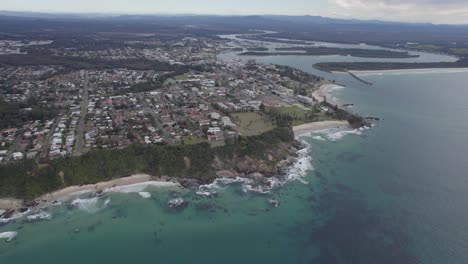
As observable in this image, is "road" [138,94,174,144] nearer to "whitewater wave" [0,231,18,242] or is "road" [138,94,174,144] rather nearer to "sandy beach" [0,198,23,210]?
"sandy beach" [0,198,23,210]

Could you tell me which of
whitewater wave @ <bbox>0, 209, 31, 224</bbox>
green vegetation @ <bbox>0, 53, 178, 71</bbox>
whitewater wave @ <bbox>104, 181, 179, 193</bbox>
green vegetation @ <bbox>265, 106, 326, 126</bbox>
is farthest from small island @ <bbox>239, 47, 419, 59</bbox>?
whitewater wave @ <bbox>0, 209, 31, 224</bbox>

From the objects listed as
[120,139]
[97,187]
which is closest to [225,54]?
[120,139]

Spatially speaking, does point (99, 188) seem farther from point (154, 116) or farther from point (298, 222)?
point (154, 116)

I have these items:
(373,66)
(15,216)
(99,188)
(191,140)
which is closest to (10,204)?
(15,216)

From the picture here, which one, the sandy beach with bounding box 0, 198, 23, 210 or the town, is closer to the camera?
the sandy beach with bounding box 0, 198, 23, 210

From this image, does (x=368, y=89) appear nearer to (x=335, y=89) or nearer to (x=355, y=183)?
(x=335, y=89)

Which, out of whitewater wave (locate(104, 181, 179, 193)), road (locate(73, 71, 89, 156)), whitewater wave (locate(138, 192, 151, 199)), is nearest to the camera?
whitewater wave (locate(138, 192, 151, 199))

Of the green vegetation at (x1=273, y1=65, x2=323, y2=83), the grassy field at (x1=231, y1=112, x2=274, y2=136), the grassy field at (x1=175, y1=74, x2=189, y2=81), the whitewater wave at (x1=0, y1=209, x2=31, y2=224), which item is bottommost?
the whitewater wave at (x1=0, y1=209, x2=31, y2=224)
